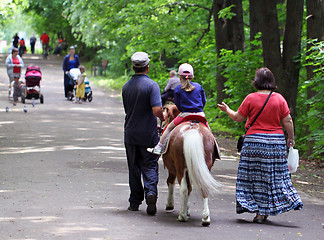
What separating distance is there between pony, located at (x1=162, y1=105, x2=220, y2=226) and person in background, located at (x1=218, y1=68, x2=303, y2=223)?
0.44 meters

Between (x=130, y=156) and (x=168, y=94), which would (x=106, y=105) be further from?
(x=130, y=156)

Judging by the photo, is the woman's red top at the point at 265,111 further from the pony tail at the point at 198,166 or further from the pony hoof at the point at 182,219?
the pony hoof at the point at 182,219

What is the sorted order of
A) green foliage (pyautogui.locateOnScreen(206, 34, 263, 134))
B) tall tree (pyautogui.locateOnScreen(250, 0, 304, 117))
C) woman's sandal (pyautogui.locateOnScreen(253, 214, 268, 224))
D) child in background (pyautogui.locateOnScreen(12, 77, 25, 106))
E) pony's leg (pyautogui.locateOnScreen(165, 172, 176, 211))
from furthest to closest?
1. child in background (pyautogui.locateOnScreen(12, 77, 25, 106))
2. green foliage (pyautogui.locateOnScreen(206, 34, 263, 134))
3. tall tree (pyautogui.locateOnScreen(250, 0, 304, 117))
4. pony's leg (pyautogui.locateOnScreen(165, 172, 176, 211))
5. woman's sandal (pyautogui.locateOnScreen(253, 214, 268, 224))

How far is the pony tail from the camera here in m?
7.39

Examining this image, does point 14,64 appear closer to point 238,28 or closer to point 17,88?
point 17,88

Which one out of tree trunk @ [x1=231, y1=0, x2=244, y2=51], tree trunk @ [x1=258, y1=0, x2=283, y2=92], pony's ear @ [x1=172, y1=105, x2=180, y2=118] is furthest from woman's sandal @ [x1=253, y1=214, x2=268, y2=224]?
tree trunk @ [x1=231, y1=0, x2=244, y2=51]

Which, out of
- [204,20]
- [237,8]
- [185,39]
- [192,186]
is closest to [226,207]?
[192,186]

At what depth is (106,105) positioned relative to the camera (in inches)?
1002

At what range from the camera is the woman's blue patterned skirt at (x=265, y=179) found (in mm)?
7723

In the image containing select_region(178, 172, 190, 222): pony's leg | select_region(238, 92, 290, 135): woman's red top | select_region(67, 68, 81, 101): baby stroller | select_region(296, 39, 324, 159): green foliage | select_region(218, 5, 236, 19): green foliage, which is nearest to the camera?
select_region(178, 172, 190, 222): pony's leg

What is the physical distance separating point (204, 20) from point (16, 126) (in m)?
12.7

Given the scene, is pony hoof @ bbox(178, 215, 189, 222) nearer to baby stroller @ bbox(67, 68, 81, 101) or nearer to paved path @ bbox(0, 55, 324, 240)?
paved path @ bbox(0, 55, 324, 240)

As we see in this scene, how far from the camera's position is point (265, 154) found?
772cm

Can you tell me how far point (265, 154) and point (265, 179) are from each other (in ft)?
1.01
